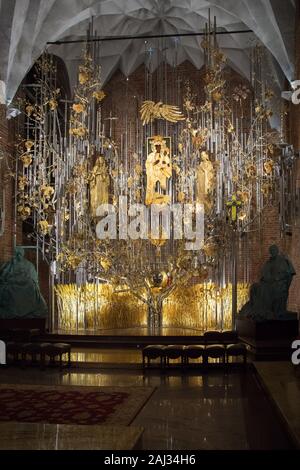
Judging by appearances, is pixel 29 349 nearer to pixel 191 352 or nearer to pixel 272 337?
pixel 191 352

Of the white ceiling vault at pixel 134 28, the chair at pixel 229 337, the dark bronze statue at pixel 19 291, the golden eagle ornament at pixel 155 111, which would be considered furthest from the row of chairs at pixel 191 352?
the white ceiling vault at pixel 134 28

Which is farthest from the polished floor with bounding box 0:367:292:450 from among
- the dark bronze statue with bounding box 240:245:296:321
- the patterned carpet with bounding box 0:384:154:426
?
the dark bronze statue with bounding box 240:245:296:321

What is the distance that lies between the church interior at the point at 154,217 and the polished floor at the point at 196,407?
9cm

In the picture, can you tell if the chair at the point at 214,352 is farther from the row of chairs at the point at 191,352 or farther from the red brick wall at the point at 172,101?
the red brick wall at the point at 172,101

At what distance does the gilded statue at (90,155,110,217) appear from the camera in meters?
18.9

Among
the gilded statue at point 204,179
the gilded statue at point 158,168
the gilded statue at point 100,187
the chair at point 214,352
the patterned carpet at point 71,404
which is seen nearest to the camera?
the patterned carpet at point 71,404

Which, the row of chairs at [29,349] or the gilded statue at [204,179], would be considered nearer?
the row of chairs at [29,349]

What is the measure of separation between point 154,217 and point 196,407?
9.49 metres

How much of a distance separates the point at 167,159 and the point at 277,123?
13.4ft

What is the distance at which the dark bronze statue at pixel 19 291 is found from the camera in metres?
15.4

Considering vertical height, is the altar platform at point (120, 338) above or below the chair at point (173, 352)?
below

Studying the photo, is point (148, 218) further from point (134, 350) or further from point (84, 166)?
point (134, 350)
